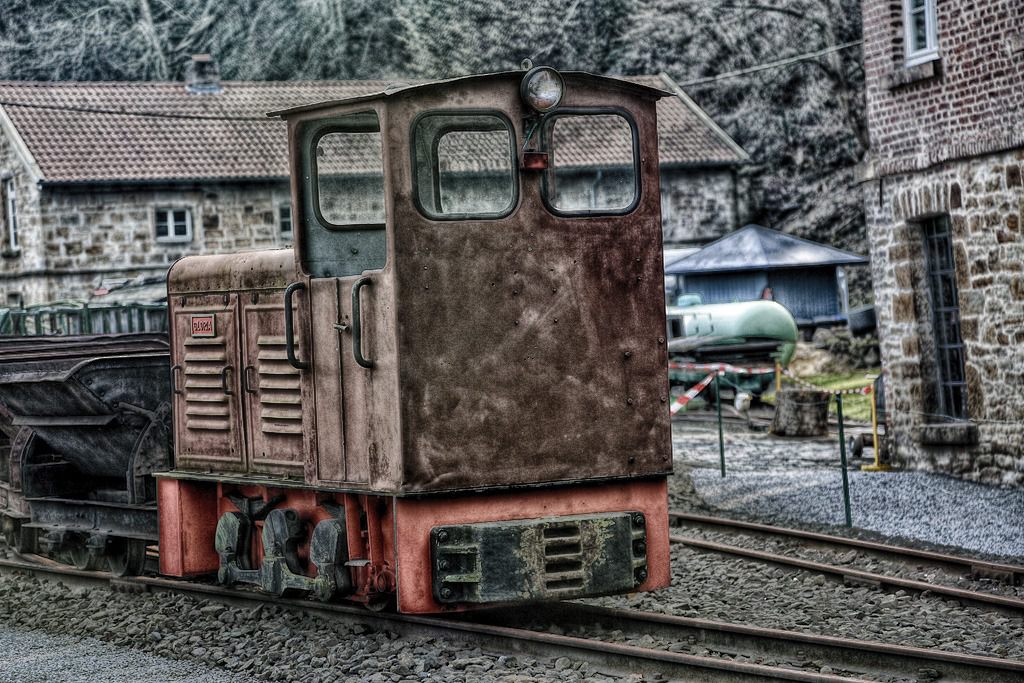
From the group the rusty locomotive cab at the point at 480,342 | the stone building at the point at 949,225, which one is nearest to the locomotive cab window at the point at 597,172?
the rusty locomotive cab at the point at 480,342

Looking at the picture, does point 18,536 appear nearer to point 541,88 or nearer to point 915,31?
point 541,88

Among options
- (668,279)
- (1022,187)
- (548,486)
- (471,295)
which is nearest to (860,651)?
(548,486)

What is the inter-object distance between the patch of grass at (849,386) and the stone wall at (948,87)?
21.7 ft

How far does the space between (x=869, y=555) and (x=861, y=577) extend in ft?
4.05

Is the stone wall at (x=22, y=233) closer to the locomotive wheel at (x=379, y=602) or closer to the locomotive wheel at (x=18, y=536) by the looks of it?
the locomotive wheel at (x=18, y=536)

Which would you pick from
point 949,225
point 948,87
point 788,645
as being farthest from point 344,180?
point 949,225

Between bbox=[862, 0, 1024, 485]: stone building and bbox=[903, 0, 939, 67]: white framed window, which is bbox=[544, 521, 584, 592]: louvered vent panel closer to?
bbox=[862, 0, 1024, 485]: stone building

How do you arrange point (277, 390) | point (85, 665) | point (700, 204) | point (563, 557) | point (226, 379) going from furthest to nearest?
point (700, 204), point (226, 379), point (277, 390), point (85, 665), point (563, 557)

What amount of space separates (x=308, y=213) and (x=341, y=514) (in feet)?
5.50

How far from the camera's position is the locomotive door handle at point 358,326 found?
703 centimetres

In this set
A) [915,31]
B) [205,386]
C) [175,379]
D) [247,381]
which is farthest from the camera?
[915,31]

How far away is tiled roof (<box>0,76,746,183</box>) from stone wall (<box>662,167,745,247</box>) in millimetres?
812

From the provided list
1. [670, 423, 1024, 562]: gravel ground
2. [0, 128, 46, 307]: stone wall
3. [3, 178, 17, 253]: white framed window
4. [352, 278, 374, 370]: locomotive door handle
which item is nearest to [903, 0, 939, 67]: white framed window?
[670, 423, 1024, 562]: gravel ground

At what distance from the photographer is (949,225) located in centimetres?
1395
